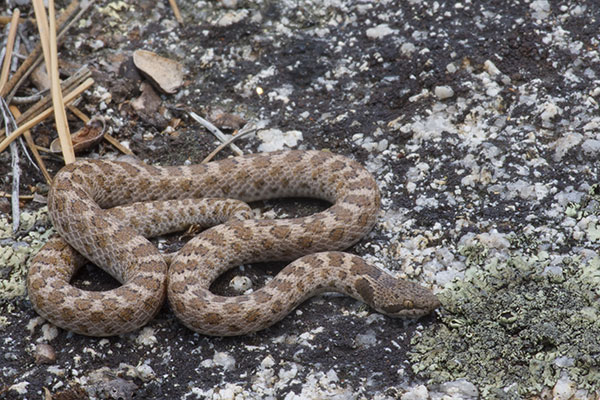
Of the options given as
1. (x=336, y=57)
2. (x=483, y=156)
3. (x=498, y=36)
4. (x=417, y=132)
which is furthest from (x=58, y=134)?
(x=498, y=36)

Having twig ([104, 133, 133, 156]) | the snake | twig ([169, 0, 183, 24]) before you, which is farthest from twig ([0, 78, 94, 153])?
twig ([169, 0, 183, 24])

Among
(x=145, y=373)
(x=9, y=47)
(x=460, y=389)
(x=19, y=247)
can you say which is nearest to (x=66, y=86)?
(x=9, y=47)

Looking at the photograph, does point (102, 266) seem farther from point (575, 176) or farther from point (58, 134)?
point (575, 176)

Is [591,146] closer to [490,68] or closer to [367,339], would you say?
[490,68]

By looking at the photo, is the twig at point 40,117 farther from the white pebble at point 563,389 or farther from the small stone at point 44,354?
the white pebble at point 563,389

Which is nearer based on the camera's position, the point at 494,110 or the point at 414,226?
the point at 414,226

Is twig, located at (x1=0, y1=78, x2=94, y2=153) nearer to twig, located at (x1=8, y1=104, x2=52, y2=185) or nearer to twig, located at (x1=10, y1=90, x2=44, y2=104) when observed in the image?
twig, located at (x1=8, y1=104, x2=52, y2=185)
